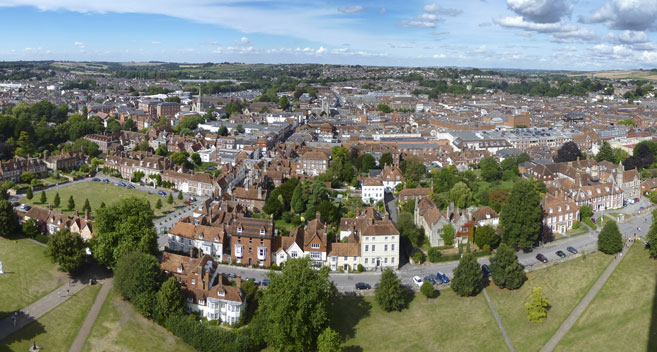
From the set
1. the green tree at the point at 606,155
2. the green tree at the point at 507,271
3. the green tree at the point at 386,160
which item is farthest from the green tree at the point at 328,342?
the green tree at the point at 606,155

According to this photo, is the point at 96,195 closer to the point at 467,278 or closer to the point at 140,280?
the point at 140,280

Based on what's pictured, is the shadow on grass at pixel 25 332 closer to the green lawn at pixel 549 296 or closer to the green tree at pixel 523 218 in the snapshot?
the green lawn at pixel 549 296

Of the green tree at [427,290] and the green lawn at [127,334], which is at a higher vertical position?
the green tree at [427,290]

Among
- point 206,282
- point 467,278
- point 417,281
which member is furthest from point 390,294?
point 206,282

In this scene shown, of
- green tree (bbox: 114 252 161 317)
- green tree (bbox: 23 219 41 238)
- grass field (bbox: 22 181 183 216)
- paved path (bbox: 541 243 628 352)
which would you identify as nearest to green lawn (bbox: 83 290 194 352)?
green tree (bbox: 114 252 161 317)

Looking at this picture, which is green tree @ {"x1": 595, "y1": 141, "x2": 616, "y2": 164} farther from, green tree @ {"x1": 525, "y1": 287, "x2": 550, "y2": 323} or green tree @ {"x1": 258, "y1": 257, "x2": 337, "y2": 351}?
green tree @ {"x1": 258, "y1": 257, "x2": 337, "y2": 351}

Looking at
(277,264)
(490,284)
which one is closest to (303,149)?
(277,264)
